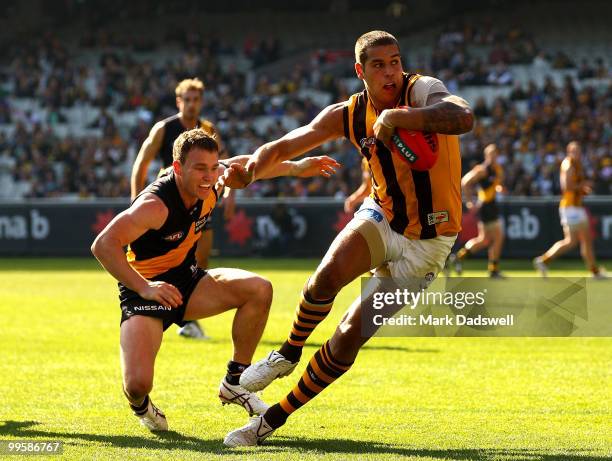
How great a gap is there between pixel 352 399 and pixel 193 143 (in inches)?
98.6

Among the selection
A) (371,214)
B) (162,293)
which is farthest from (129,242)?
(371,214)

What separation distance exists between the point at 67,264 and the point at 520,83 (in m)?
15.1

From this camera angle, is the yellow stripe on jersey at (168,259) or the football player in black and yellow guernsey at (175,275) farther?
the yellow stripe on jersey at (168,259)

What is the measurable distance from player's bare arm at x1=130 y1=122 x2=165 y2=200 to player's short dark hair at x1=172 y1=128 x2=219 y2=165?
4.25 meters

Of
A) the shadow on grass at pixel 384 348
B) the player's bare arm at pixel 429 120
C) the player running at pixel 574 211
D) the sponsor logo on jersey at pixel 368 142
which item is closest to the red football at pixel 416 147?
the player's bare arm at pixel 429 120

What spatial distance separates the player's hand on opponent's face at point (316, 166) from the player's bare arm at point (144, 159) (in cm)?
399

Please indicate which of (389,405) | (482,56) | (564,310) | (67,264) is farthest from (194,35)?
(389,405)

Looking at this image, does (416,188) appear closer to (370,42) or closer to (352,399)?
(370,42)

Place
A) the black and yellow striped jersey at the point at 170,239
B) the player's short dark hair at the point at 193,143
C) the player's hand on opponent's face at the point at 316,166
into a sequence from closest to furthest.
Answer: the player's short dark hair at the point at 193,143, the black and yellow striped jersey at the point at 170,239, the player's hand on opponent's face at the point at 316,166

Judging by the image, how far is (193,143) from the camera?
712 centimetres

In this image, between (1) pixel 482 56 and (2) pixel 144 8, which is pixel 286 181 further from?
(2) pixel 144 8

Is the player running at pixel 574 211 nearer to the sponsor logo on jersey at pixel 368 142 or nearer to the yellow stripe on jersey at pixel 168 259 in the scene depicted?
the yellow stripe on jersey at pixel 168 259

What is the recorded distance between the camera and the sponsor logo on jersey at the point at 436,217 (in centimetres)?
679

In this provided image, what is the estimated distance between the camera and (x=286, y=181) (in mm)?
31453
